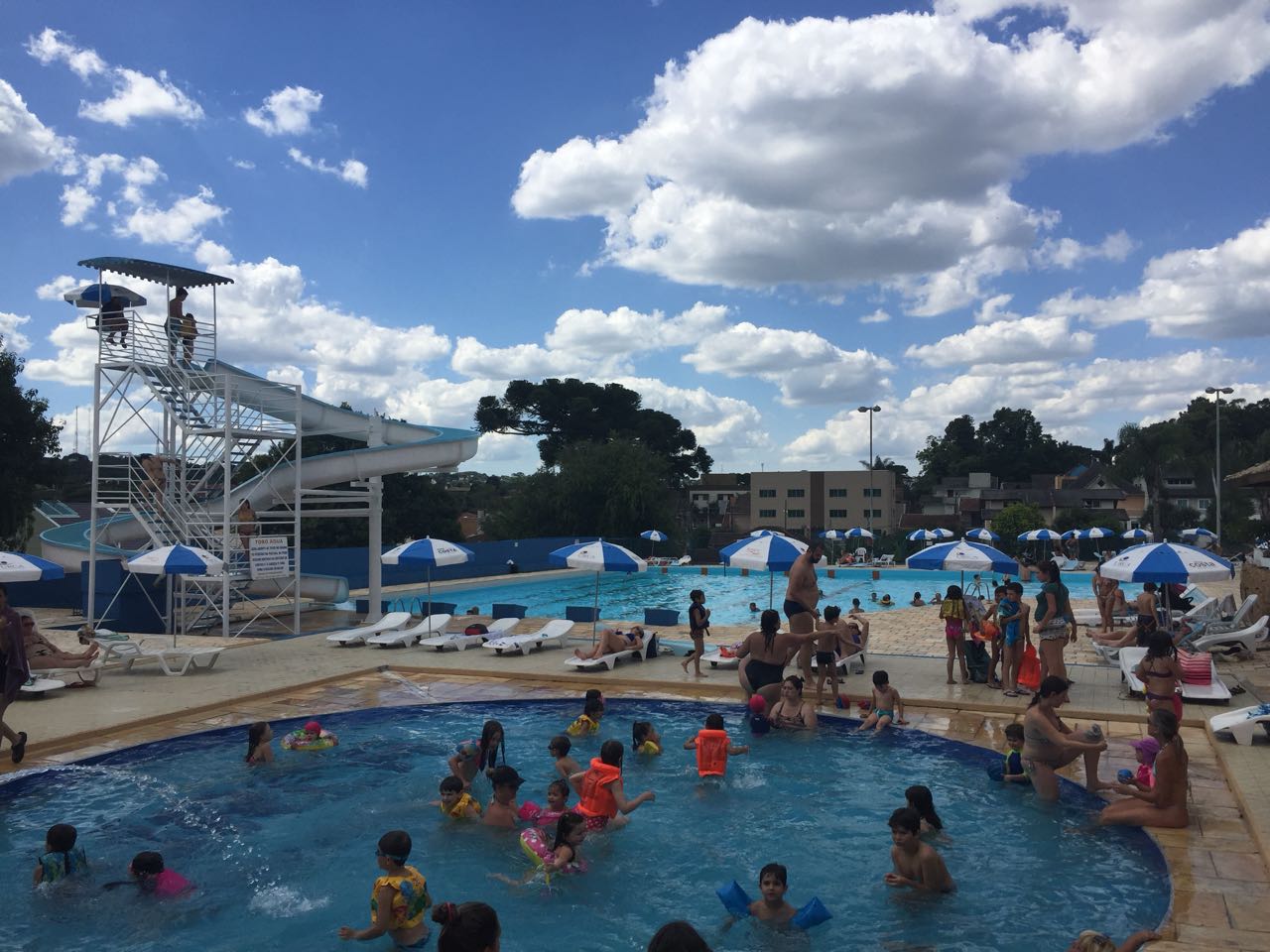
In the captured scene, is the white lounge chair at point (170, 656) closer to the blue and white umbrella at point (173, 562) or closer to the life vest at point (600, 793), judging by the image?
the blue and white umbrella at point (173, 562)

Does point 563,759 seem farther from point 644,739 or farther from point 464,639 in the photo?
point 464,639

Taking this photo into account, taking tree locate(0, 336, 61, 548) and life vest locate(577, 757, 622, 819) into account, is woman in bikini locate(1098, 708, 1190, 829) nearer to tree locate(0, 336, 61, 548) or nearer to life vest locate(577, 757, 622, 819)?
life vest locate(577, 757, 622, 819)

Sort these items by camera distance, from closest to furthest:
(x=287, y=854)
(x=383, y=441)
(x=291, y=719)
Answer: (x=287, y=854) < (x=291, y=719) < (x=383, y=441)

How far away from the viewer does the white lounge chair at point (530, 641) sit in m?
16.0

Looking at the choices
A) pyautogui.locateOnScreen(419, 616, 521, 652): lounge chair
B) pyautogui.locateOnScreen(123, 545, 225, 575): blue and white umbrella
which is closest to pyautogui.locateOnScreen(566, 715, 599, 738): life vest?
pyautogui.locateOnScreen(419, 616, 521, 652): lounge chair

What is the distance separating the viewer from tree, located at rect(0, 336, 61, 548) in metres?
30.2

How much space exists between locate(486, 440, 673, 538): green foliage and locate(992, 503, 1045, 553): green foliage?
17.6 m

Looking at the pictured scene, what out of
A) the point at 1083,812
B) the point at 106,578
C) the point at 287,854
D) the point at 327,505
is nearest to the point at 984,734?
the point at 1083,812

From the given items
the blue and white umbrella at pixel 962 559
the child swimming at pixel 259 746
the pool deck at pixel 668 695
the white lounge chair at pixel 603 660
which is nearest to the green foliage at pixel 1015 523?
the pool deck at pixel 668 695

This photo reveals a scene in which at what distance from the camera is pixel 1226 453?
186 feet

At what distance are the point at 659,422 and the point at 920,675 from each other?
64569mm

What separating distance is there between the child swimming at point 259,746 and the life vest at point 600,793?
3.90 metres

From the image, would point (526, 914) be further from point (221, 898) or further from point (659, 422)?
point (659, 422)

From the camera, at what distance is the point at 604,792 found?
772 centimetres
